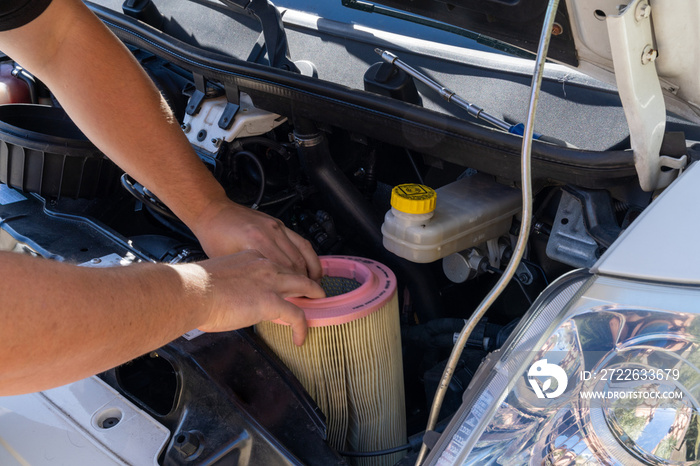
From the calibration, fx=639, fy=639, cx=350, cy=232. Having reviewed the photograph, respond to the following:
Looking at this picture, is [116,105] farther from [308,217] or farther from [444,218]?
[444,218]

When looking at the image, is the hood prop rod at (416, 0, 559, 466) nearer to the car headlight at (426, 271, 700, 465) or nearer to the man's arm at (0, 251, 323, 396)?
the car headlight at (426, 271, 700, 465)

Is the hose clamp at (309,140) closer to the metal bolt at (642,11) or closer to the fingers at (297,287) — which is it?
the fingers at (297,287)

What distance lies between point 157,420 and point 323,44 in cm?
90

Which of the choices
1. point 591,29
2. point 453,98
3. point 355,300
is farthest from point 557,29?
point 355,300

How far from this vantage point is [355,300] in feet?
3.11

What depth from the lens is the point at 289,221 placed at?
134 cm

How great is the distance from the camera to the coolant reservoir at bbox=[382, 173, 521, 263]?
0.99 metres

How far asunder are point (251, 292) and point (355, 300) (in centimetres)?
18

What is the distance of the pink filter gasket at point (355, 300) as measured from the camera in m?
0.92

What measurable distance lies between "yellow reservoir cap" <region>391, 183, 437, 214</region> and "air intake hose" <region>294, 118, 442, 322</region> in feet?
0.73

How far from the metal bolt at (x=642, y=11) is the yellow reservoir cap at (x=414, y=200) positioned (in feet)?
1.22

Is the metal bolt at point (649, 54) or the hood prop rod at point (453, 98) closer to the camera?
the metal bolt at point (649, 54)

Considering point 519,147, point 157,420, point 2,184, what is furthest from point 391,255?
point 2,184

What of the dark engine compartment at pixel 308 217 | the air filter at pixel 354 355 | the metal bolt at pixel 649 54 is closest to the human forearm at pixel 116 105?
the dark engine compartment at pixel 308 217
